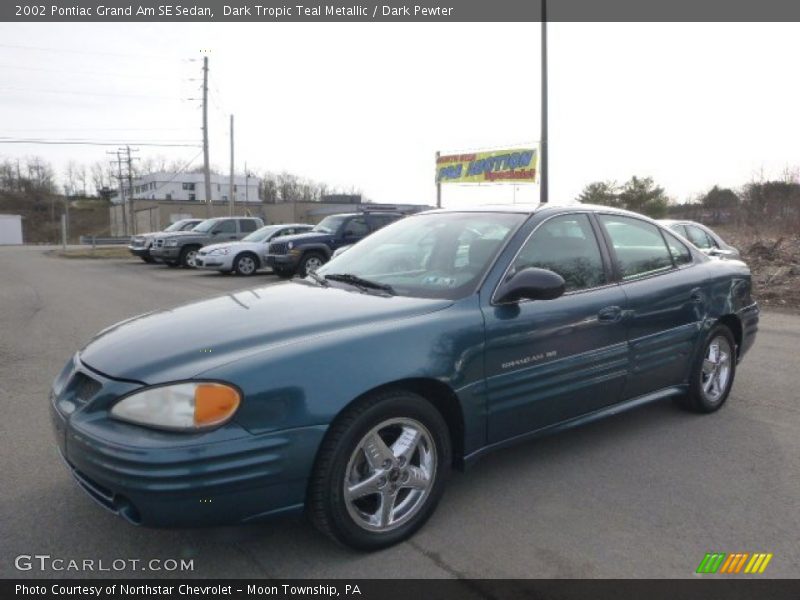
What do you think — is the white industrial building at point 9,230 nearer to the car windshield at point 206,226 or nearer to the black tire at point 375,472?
the car windshield at point 206,226

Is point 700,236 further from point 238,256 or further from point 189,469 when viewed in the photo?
point 189,469

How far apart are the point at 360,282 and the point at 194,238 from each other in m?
19.1

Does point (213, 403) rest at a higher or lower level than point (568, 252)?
lower

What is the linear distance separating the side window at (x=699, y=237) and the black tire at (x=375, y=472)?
10.8m

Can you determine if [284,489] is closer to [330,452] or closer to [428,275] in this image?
[330,452]

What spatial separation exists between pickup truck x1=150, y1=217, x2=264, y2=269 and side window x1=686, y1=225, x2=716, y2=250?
14815 mm

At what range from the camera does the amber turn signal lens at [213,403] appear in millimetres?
2508

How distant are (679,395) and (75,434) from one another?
153 inches

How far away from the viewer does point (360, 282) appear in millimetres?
3807

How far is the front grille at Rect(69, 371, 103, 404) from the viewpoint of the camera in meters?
2.79

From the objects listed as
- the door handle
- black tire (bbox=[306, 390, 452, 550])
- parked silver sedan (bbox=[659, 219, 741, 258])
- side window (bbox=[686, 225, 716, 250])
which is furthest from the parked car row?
black tire (bbox=[306, 390, 452, 550])

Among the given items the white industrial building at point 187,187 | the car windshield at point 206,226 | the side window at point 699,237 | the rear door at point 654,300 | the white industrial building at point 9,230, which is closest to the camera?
the rear door at point 654,300

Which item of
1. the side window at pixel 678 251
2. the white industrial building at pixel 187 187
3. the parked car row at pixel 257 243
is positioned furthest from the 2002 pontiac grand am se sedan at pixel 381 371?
the white industrial building at pixel 187 187

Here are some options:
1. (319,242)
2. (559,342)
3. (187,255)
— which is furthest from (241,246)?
(559,342)
